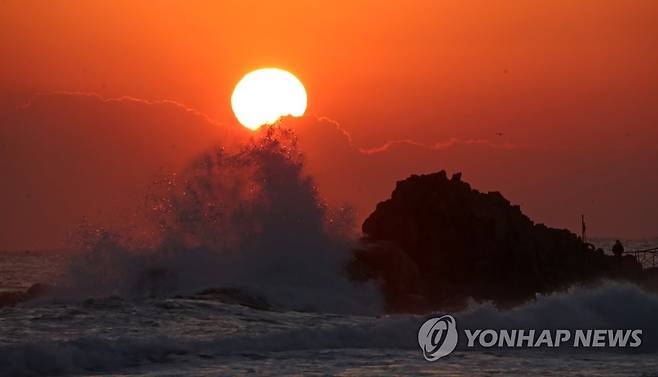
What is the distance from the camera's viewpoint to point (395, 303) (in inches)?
1294

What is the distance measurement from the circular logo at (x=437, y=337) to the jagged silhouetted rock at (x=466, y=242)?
12.5 meters

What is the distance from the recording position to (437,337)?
22797mm

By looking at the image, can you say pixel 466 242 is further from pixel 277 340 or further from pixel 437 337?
pixel 277 340

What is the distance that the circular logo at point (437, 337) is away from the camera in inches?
849

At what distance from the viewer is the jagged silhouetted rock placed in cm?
3859

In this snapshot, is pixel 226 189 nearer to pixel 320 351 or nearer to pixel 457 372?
pixel 320 351

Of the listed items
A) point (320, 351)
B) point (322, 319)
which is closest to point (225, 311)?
point (322, 319)

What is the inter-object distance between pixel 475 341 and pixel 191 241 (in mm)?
15263

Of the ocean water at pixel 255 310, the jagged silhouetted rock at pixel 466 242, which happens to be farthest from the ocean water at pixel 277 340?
the jagged silhouetted rock at pixel 466 242
